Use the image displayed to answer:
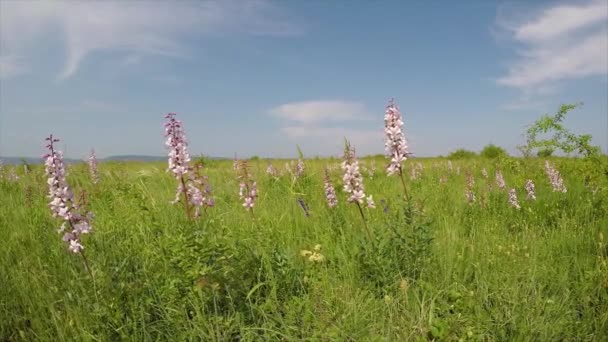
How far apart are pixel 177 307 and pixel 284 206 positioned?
3.63m

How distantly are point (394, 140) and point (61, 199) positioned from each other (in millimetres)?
3062

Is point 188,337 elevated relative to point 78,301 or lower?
lower

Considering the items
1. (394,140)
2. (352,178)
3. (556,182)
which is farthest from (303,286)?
(556,182)

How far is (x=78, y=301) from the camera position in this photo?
10.7ft

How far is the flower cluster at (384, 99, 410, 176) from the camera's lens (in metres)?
3.99

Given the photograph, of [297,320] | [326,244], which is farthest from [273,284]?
[326,244]

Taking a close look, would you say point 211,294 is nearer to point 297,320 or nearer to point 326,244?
point 297,320

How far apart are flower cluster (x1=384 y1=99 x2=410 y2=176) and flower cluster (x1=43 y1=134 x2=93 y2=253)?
2.85 m

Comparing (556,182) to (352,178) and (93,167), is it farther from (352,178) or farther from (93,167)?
(93,167)

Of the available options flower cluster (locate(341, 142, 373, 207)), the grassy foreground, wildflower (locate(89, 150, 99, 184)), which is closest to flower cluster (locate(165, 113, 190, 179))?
the grassy foreground

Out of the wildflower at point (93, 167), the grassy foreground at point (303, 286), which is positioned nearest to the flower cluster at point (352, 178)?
the grassy foreground at point (303, 286)

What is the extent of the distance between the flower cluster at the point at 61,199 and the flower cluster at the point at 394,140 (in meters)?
2.85

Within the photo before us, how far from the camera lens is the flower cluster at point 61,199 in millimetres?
3379

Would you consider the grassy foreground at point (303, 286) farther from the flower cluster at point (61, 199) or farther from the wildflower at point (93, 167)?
the wildflower at point (93, 167)
